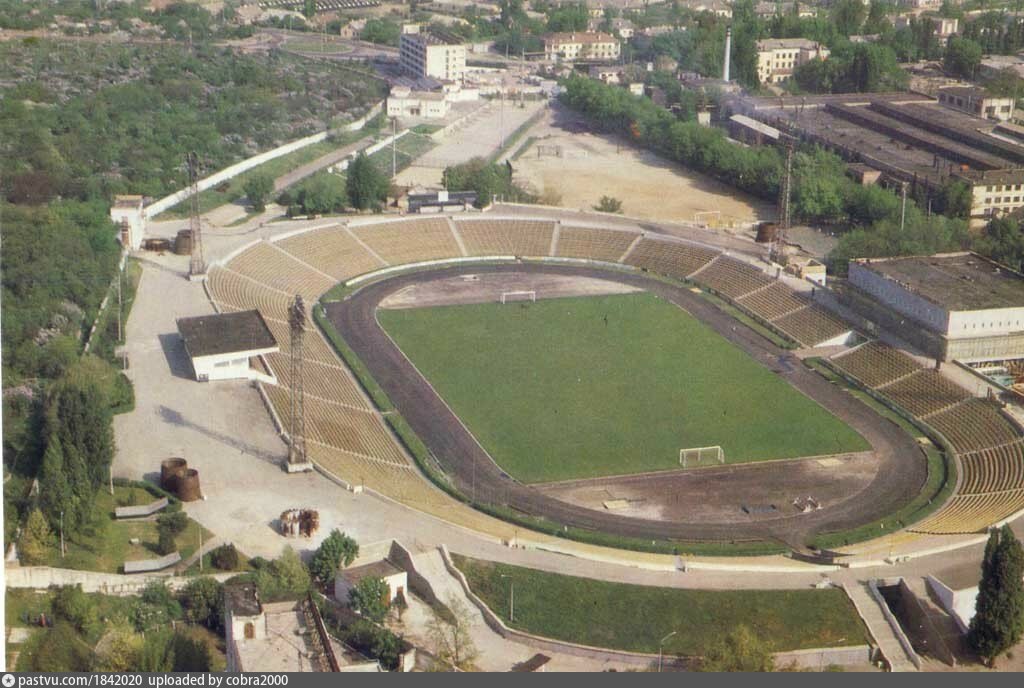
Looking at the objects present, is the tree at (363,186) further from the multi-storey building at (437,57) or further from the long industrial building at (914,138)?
the multi-storey building at (437,57)

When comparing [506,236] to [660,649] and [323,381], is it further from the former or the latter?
[660,649]

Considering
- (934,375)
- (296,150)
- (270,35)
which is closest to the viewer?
(934,375)

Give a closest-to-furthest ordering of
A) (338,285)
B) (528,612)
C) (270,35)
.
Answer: (528,612), (338,285), (270,35)

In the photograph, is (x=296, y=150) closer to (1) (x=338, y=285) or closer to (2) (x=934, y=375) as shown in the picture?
(1) (x=338, y=285)

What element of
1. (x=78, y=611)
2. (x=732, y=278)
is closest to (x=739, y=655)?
(x=78, y=611)

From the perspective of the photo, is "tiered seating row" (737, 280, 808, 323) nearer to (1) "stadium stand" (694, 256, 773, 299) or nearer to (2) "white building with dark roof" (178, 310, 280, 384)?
(1) "stadium stand" (694, 256, 773, 299)

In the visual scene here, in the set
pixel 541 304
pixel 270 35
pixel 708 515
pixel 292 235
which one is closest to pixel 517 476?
pixel 708 515
